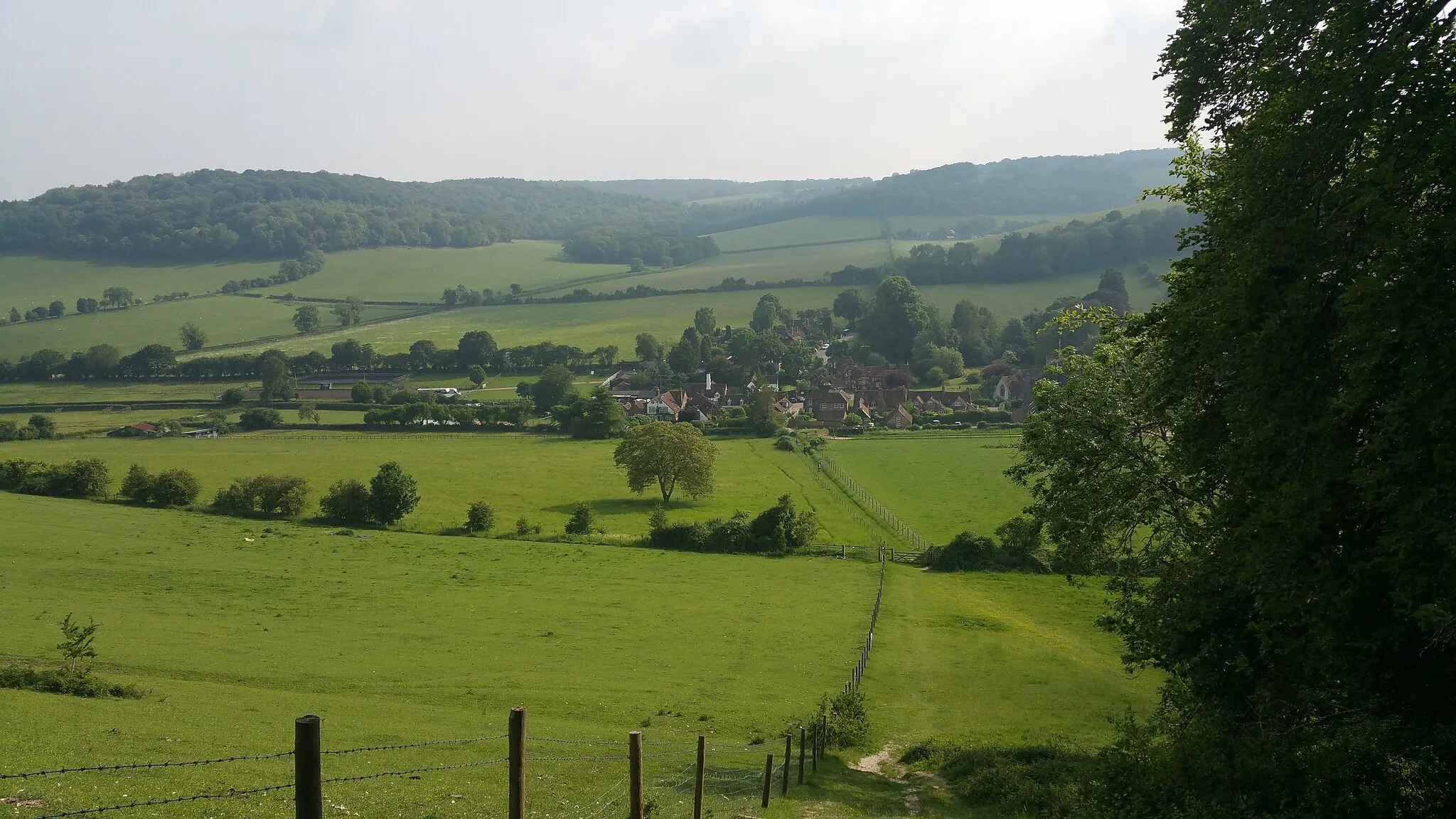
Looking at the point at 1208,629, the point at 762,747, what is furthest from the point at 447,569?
the point at 1208,629

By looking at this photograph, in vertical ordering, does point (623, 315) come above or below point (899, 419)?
above

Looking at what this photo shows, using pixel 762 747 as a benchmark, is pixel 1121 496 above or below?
above

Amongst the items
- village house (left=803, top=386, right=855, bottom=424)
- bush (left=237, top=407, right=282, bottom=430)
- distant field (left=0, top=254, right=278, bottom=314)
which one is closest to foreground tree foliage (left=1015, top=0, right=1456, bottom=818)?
village house (left=803, top=386, right=855, bottom=424)

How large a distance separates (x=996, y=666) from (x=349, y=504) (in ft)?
122

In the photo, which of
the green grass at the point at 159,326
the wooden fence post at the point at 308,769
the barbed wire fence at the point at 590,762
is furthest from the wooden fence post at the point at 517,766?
the green grass at the point at 159,326

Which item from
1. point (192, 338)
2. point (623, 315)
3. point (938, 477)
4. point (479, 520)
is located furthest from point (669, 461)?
point (192, 338)

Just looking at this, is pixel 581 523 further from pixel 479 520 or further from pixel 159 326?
pixel 159 326

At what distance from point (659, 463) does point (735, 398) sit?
4984 cm

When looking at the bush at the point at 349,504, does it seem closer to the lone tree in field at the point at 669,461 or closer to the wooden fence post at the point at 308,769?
the lone tree in field at the point at 669,461

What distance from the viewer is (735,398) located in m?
109

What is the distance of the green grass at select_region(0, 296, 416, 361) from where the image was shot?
422ft

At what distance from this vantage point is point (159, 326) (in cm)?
14275

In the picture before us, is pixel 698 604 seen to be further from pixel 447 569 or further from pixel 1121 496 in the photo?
pixel 1121 496

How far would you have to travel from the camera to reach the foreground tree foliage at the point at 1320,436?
31.9ft
